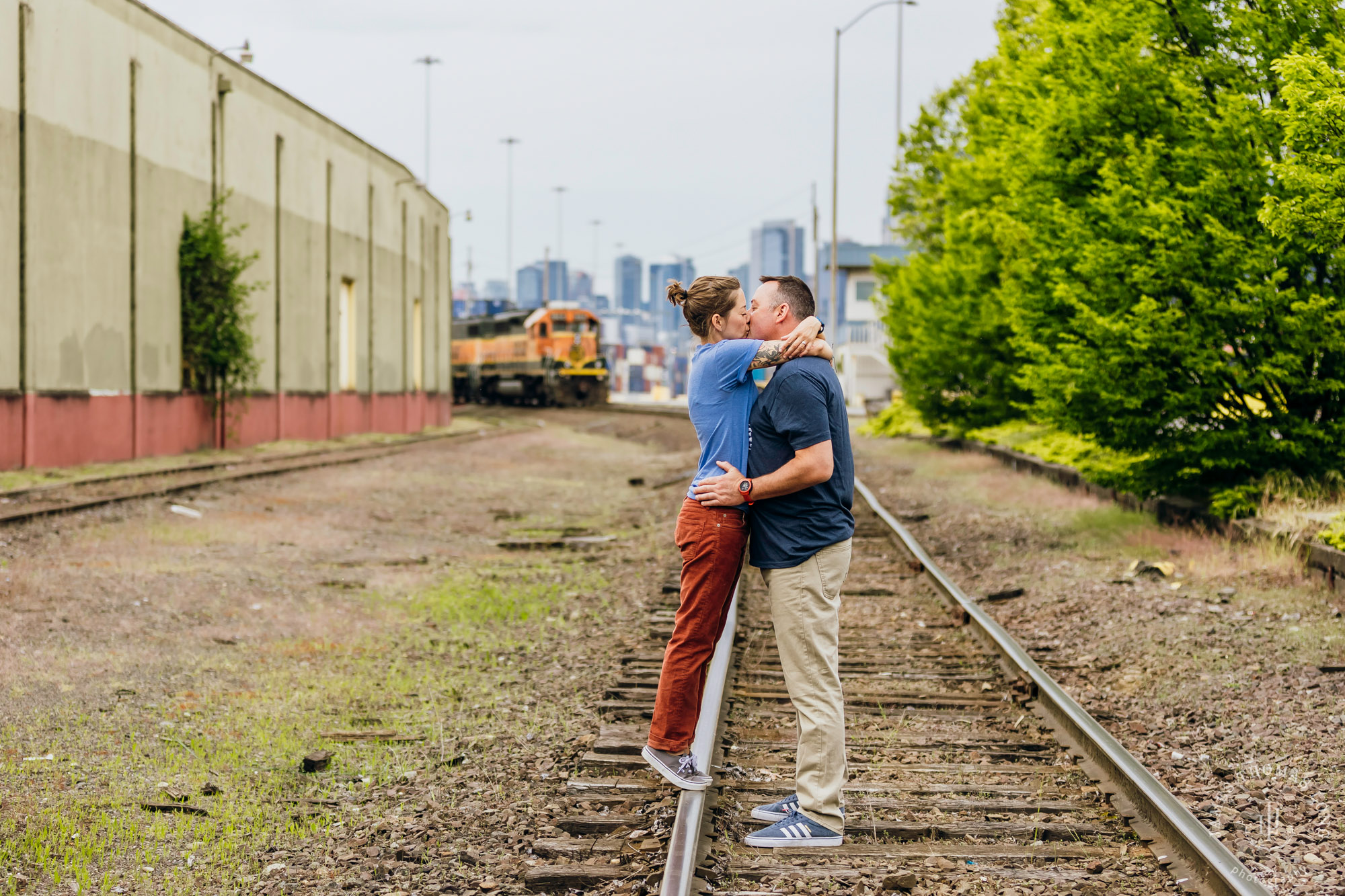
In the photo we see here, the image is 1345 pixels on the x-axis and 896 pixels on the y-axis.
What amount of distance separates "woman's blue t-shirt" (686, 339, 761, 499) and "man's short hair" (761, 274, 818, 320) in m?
0.19

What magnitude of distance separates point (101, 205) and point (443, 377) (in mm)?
21767

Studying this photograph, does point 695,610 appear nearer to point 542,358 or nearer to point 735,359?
point 735,359

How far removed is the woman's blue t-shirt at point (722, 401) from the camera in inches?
163

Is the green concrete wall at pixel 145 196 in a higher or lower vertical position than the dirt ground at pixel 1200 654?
higher

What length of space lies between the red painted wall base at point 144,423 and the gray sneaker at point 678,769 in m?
14.8

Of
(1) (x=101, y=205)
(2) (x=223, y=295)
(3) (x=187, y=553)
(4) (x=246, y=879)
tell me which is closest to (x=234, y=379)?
(2) (x=223, y=295)

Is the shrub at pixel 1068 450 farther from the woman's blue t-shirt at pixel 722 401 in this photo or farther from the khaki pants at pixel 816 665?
the woman's blue t-shirt at pixel 722 401

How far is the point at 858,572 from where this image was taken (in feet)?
34.2

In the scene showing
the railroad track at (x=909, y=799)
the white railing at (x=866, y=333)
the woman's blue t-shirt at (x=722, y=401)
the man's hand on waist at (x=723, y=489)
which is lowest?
the railroad track at (x=909, y=799)

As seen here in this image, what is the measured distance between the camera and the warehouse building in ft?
54.7

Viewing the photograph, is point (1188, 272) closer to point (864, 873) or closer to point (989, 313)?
point (864, 873)

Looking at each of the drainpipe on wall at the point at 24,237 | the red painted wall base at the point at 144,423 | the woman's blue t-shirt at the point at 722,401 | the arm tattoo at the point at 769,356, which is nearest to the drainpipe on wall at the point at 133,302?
the red painted wall base at the point at 144,423

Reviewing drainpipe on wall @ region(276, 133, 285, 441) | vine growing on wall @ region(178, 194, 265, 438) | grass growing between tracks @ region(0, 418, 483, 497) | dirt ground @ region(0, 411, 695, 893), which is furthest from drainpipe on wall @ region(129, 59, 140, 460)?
dirt ground @ region(0, 411, 695, 893)

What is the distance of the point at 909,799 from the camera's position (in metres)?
4.80
